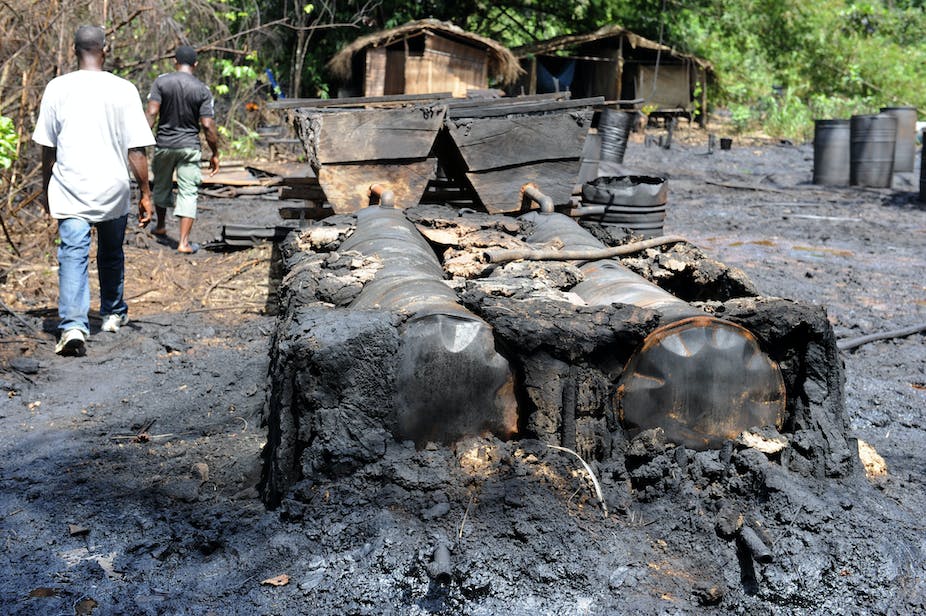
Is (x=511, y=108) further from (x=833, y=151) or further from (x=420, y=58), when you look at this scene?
(x=420, y=58)

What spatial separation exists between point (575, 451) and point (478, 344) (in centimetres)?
48

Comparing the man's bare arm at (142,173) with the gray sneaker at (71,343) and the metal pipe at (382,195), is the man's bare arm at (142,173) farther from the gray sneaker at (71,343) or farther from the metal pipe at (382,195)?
the metal pipe at (382,195)

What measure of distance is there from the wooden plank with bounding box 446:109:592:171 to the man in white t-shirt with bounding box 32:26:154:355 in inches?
78.9

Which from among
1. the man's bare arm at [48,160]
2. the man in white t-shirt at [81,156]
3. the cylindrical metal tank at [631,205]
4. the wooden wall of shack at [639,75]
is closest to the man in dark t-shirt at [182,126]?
A: the man in white t-shirt at [81,156]

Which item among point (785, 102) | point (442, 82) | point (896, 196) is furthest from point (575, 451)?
point (785, 102)

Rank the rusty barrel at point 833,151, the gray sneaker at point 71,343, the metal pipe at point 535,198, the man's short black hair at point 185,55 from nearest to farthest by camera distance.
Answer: the gray sneaker at point 71,343 < the metal pipe at point 535,198 < the man's short black hair at point 185,55 < the rusty barrel at point 833,151

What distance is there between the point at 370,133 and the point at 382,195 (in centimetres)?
52

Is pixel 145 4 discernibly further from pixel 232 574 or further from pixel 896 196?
pixel 896 196

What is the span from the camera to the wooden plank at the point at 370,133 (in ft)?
17.6

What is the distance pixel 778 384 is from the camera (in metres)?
2.96

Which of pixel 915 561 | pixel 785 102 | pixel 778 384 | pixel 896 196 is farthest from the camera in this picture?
pixel 785 102

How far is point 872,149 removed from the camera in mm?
13555

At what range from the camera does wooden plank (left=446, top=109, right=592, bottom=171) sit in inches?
224

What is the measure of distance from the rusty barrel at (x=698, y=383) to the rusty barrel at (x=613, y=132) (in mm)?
12955
